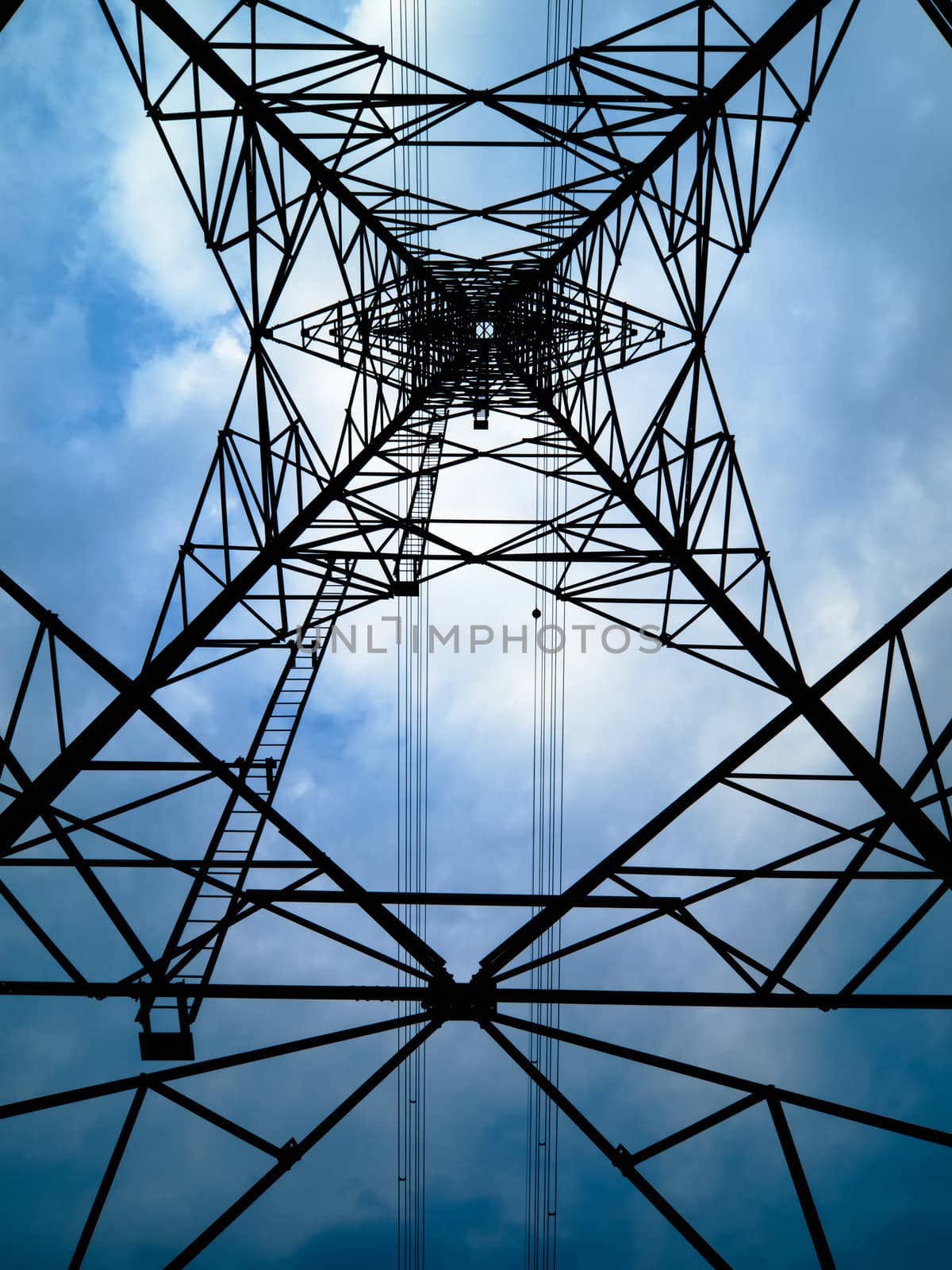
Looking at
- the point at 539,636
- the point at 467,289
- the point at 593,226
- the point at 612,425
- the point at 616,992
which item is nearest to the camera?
the point at 616,992

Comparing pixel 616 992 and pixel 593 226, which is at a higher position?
pixel 593 226

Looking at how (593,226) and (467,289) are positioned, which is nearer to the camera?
(593,226)

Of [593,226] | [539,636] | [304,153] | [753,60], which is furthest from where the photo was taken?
[539,636]

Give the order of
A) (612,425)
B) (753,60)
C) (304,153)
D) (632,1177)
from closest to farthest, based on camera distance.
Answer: (632,1177)
(753,60)
(304,153)
(612,425)

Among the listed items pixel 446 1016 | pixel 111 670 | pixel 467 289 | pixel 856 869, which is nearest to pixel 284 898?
pixel 446 1016

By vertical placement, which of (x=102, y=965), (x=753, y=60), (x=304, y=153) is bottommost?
(x=753, y=60)

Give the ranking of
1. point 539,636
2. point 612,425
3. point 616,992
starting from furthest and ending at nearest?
point 539,636 → point 612,425 → point 616,992

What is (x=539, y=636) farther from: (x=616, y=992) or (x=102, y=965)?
(x=102, y=965)

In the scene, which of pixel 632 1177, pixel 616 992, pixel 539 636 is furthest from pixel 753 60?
pixel 539 636

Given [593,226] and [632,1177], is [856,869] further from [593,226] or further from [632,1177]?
[593,226]

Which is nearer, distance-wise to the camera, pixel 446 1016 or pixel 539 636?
pixel 446 1016
